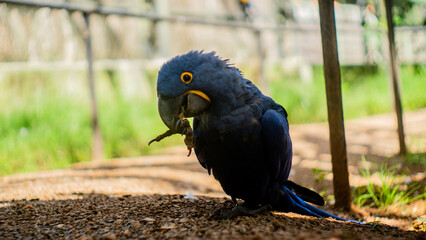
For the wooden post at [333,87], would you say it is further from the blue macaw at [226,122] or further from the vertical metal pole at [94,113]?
the vertical metal pole at [94,113]

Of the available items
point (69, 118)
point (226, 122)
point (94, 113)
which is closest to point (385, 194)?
point (226, 122)

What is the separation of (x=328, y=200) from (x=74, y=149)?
2.83m

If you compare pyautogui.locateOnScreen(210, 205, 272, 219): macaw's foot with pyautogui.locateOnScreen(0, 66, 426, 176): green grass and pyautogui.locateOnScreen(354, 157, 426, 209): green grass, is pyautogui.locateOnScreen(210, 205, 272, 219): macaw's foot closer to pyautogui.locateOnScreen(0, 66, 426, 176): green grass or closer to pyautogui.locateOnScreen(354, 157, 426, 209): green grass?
pyautogui.locateOnScreen(354, 157, 426, 209): green grass

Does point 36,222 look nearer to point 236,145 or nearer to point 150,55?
point 236,145

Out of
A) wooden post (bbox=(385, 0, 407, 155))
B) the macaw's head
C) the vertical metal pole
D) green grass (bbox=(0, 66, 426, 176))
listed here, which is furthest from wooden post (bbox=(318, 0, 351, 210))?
the vertical metal pole

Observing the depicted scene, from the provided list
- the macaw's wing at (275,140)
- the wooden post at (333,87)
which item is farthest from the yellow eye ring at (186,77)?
the wooden post at (333,87)

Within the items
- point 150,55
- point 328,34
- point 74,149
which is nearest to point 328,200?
point 328,34

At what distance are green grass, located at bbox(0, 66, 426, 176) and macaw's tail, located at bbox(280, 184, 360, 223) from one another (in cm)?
231

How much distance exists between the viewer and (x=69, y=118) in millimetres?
4531

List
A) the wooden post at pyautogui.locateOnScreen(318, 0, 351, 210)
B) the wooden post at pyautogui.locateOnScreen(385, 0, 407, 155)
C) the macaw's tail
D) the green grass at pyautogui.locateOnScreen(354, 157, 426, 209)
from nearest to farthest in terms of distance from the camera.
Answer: the macaw's tail < the wooden post at pyautogui.locateOnScreen(318, 0, 351, 210) < the green grass at pyautogui.locateOnScreen(354, 157, 426, 209) < the wooden post at pyautogui.locateOnScreen(385, 0, 407, 155)

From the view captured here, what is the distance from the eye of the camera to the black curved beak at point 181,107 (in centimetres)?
178

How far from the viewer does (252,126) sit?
184 cm

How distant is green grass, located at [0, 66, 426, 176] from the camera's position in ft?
13.2

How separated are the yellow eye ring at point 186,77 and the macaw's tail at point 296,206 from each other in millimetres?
→ 834
